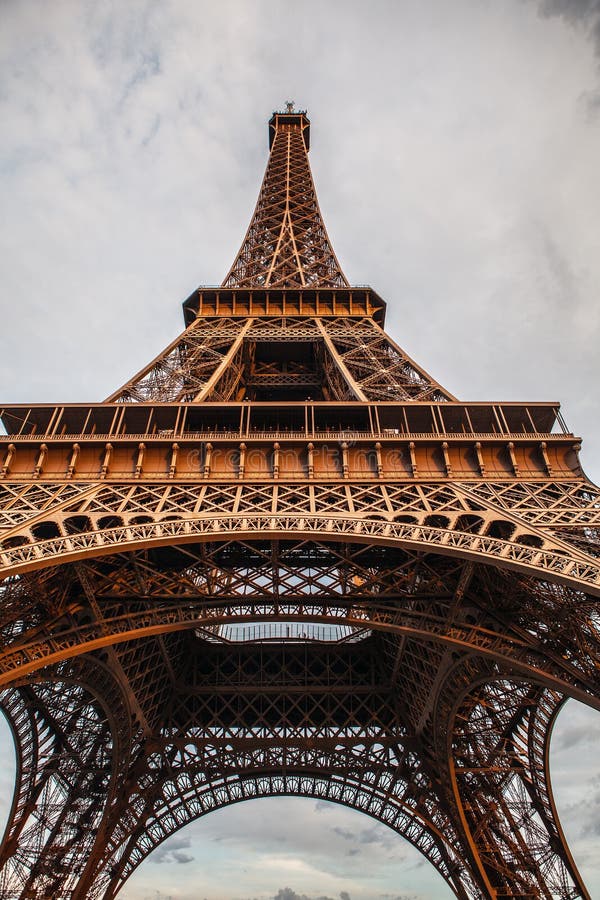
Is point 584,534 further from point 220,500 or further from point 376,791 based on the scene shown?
point 376,791

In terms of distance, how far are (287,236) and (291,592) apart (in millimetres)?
28406

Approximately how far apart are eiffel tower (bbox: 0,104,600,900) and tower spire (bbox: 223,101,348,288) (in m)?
0.34

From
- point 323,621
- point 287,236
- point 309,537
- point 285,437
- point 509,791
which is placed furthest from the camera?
point 287,236

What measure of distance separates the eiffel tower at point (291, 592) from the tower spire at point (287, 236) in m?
0.34

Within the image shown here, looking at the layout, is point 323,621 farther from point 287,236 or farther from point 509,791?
point 287,236

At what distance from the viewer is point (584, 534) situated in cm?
1415

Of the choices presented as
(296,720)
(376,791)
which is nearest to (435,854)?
(376,791)

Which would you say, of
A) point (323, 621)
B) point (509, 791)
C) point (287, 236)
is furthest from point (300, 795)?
point (287, 236)

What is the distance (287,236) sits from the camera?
127 feet

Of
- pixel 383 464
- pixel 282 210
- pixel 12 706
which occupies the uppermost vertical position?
pixel 282 210

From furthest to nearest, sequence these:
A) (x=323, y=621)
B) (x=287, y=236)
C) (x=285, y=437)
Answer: (x=287, y=236) < (x=285, y=437) < (x=323, y=621)

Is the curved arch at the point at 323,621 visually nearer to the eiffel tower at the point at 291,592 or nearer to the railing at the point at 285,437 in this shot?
the eiffel tower at the point at 291,592

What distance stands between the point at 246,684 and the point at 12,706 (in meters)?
9.96

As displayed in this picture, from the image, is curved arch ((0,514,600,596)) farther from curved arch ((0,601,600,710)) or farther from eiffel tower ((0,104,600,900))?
curved arch ((0,601,600,710))
